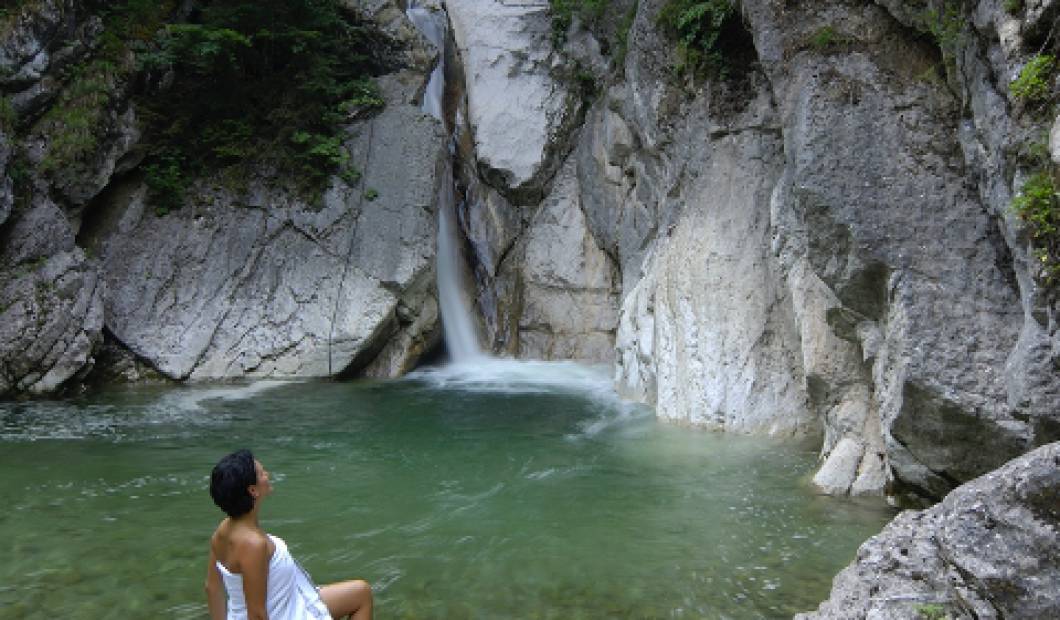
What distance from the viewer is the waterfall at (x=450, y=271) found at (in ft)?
59.7

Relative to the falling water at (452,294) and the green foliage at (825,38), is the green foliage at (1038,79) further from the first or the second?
the falling water at (452,294)

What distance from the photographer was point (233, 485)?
11.6 ft

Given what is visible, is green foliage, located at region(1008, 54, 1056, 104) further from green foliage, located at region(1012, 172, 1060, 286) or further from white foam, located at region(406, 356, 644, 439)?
white foam, located at region(406, 356, 644, 439)

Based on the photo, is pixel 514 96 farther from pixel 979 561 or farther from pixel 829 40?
pixel 979 561

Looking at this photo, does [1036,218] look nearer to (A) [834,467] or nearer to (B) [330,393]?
(A) [834,467]

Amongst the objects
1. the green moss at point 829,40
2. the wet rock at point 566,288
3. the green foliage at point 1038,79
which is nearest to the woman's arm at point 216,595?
the green foliage at point 1038,79

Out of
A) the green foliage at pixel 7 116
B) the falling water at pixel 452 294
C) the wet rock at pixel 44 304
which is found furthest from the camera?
the falling water at pixel 452 294

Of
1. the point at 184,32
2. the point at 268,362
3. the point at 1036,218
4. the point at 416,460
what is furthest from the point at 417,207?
the point at 1036,218

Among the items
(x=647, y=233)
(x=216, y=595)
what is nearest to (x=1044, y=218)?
(x=216, y=595)

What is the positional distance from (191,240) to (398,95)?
5679 mm

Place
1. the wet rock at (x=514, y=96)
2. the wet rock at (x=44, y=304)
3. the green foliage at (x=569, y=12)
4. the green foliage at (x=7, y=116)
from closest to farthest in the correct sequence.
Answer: the wet rock at (x=44, y=304) < the green foliage at (x=7, y=116) < the green foliage at (x=569, y=12) < the wet rock at (x=514, y=96)

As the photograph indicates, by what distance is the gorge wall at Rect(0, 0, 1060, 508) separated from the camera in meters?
6.25

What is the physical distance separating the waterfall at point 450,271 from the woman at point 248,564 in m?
14.1

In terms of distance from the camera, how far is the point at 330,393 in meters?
14.1
